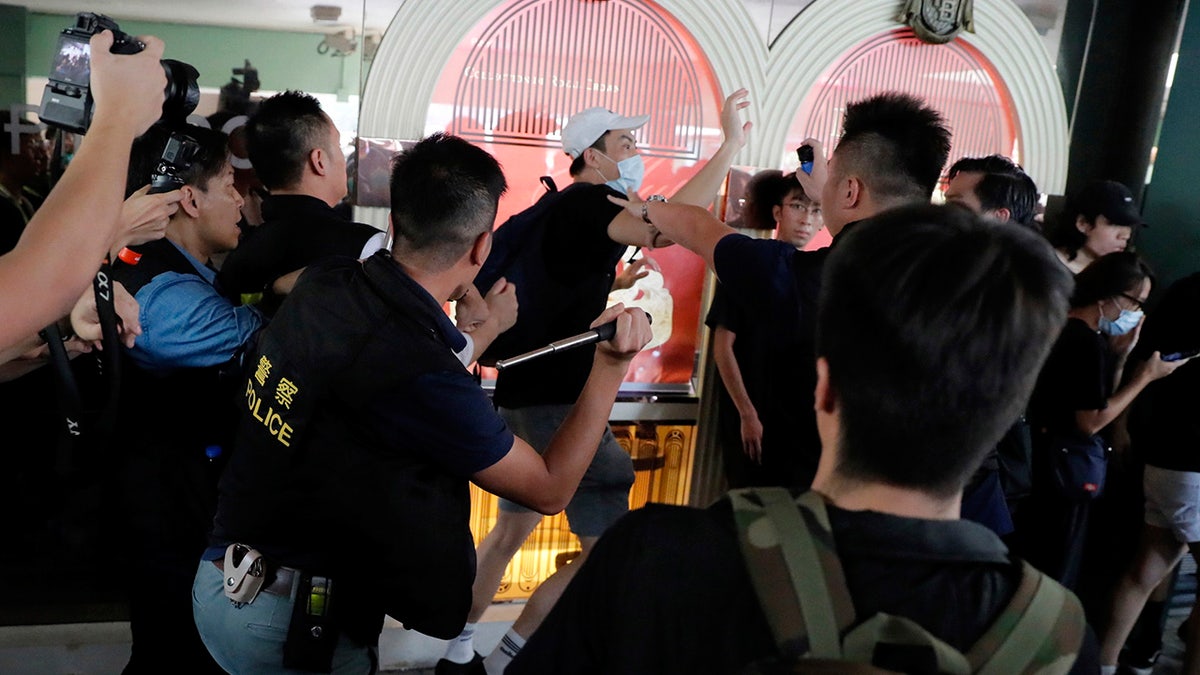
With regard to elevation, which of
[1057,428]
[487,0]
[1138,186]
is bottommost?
[1057,428]

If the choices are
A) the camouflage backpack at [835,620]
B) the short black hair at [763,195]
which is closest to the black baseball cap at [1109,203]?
the short black hair at [763,195]

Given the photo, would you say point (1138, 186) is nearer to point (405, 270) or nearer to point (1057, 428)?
point (1057, 428)

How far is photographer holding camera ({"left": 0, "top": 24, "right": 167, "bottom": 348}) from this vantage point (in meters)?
1.11

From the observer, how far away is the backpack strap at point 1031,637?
2.89ft

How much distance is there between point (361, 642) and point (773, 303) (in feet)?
3.54

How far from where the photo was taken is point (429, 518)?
1714mm

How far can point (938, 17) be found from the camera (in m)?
3.46

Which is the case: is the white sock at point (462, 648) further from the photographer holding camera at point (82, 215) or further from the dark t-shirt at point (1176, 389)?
the dark t-shirt at point (1176, 389)

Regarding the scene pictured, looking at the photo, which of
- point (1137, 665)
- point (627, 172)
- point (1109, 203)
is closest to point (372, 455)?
point (627, 172)

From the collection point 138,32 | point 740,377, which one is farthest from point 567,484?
point 138,32

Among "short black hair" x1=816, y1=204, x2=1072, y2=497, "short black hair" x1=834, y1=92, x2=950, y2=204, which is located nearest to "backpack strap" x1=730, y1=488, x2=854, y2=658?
"short black hair" x1=816, y1=204, x2=1072, y2=497

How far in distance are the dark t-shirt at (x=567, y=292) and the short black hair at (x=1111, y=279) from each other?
158 cm

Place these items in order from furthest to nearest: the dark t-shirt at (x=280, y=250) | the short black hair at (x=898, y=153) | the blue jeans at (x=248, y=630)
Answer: the dark t-shirt at (x=280, y=250) < the short black hair at (x=898, y=153) < the blue jeans at (x=248, y=630)

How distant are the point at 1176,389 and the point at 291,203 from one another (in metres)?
2.99
